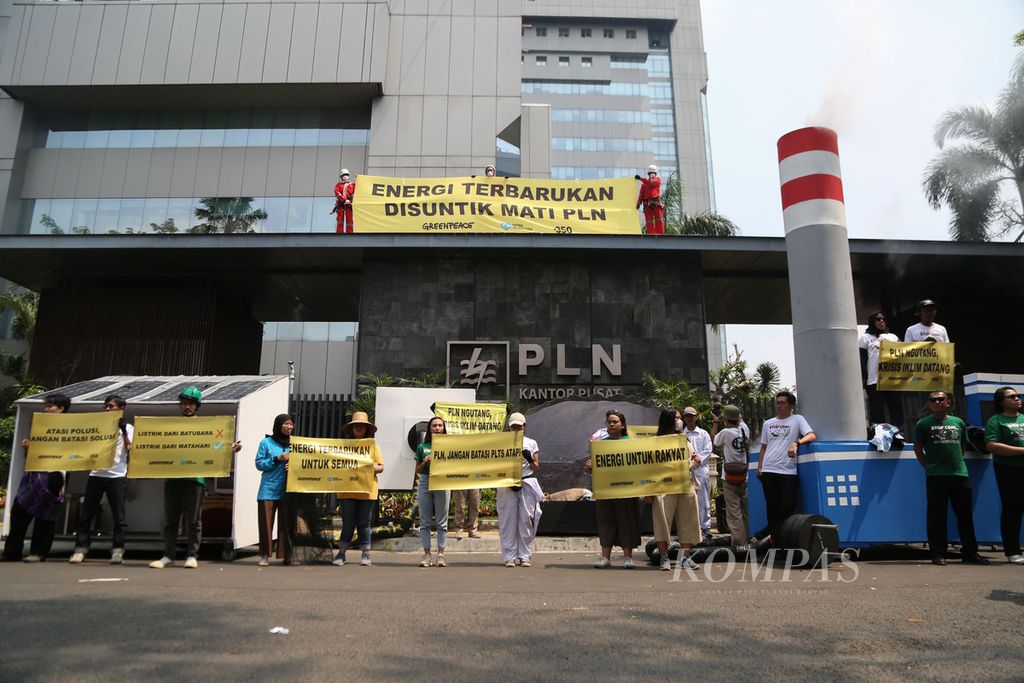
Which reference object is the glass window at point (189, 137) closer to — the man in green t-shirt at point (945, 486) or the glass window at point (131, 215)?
the glass window at point (131, 215)

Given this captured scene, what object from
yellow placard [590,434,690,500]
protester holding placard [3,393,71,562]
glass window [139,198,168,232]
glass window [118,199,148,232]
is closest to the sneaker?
yellow placard [590,434,690,500]

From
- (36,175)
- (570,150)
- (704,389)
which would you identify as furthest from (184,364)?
(570,150)

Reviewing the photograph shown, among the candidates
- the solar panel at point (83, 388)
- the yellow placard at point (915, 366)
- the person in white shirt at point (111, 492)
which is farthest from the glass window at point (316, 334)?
the yellow placard at point (915, 366)

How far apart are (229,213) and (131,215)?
3785 mm

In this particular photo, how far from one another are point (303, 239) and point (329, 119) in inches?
618

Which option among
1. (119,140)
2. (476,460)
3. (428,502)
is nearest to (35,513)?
(428,502)

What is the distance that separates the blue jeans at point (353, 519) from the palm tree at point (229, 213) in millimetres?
21688

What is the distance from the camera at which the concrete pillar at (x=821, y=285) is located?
8.27 m

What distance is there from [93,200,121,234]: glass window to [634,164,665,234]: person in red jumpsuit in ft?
68.8

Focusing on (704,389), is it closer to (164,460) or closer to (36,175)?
(164,460)

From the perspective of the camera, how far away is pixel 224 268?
1738cm

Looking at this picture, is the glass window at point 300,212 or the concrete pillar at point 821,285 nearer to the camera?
the concrete pillar at point 821,285

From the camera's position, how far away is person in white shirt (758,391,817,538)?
7.99m

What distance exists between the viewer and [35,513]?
8383mm
